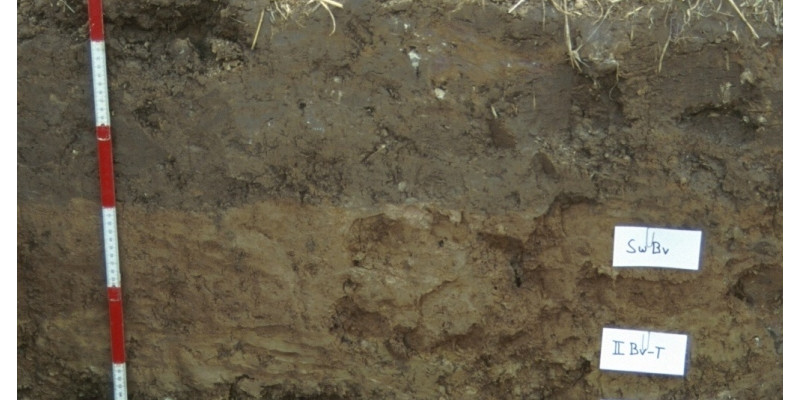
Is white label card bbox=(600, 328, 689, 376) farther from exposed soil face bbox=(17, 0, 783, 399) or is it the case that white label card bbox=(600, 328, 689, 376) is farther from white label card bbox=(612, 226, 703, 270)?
white label card bbox=(612, 226, 703, 270)

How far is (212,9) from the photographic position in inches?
121

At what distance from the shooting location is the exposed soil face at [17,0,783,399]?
2.97 m

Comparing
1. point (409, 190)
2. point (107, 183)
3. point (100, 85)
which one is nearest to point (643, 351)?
point (409, 190)

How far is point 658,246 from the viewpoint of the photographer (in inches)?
118

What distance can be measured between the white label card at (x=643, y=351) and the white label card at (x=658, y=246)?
0.25m

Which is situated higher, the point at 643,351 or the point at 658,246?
the point at 658,246

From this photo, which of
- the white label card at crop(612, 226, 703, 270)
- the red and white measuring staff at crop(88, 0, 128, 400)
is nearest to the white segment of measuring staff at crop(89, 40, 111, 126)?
the red and white measuring staff at crop(88, 0, 128, 400)

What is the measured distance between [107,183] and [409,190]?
3.32ft

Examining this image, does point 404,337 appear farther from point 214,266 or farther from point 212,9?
point 212,9

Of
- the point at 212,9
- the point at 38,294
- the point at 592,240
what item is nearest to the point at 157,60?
the point at 212,9

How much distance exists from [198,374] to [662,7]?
200 centimetres

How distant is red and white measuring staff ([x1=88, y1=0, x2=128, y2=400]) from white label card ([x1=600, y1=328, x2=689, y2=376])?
5.43ft

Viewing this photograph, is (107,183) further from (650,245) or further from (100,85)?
(650,245)

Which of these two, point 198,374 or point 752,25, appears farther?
point 198,374
